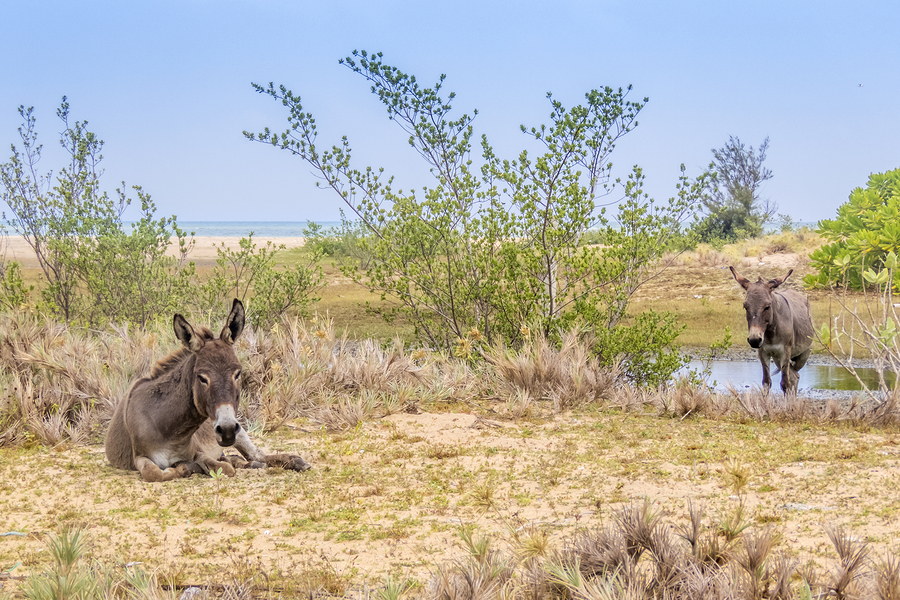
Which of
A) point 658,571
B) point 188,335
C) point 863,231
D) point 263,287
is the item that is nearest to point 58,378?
point 188,335

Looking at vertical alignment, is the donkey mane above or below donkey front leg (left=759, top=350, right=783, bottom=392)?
above

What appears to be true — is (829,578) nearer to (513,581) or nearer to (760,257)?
(513,581)

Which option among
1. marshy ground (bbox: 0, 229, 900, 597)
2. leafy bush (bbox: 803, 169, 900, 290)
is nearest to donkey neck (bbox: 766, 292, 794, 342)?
marshy ground (bbox: 0, 229, 900, 597)

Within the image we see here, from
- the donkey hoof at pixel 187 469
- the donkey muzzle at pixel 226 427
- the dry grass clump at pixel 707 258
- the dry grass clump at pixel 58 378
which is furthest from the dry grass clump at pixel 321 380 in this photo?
the dry grass clump at pixel 707 258

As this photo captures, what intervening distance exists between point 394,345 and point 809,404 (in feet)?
17.9

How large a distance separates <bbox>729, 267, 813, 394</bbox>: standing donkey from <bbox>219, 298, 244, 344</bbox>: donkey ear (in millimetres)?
7402

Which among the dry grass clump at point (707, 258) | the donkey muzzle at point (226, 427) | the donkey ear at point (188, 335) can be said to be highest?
the dry grass clump at point (707, 258)

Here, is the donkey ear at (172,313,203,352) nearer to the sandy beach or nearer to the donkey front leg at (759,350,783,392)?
the sandy beach

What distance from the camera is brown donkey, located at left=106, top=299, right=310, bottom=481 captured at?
6245 millimetres

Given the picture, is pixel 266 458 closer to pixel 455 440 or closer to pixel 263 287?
pixel 455 440

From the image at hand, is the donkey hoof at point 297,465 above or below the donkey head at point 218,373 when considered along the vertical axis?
below

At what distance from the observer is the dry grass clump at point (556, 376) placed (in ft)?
34.2

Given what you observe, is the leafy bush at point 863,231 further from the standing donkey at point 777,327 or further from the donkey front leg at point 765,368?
the donkey front leg at point 765,368

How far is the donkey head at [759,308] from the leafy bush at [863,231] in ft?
18.4
